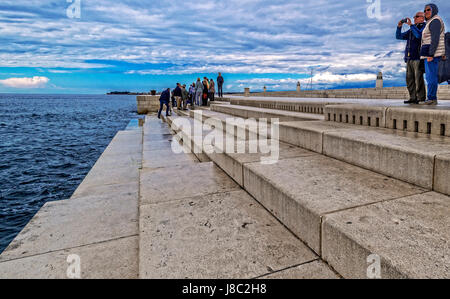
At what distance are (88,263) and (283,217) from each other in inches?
71.8

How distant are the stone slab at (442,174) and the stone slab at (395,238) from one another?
88mm

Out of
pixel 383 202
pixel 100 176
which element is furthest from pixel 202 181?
pixel 100 176

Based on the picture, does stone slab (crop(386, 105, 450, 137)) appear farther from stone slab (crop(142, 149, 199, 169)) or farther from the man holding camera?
stone slab (crop(142, 149, 199, 169))

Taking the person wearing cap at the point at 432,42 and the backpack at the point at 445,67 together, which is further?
the backpack at the point at 445,67

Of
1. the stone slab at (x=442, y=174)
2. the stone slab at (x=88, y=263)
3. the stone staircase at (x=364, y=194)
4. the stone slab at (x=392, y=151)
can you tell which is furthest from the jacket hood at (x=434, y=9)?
the stone slab at (x=88, y=263)


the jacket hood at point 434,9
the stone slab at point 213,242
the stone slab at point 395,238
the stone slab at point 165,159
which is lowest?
the stone slab at point 213,242

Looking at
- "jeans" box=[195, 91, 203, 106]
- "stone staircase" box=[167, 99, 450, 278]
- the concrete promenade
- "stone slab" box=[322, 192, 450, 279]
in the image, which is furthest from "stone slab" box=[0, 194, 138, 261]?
"jeans" box=[195, 91, 203, 106]

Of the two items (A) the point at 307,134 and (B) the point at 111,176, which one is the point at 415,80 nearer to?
(A) the point at 307,134

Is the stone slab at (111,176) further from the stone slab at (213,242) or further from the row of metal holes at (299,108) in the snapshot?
the row of metal holes at (299,108)

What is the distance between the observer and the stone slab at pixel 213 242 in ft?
6.78

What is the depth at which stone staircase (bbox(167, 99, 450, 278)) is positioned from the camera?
171 cm

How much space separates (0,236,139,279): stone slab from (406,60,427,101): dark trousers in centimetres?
579

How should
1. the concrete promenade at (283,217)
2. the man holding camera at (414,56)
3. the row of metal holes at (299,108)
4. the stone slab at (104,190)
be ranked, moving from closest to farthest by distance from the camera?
the concrete promenade at (283,217) → the stone slab at (104,190) → the man holding camera at (414,56) → the row of metal holes at (299,108)

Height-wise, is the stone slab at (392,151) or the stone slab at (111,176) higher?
the stone slab at (392,151)
